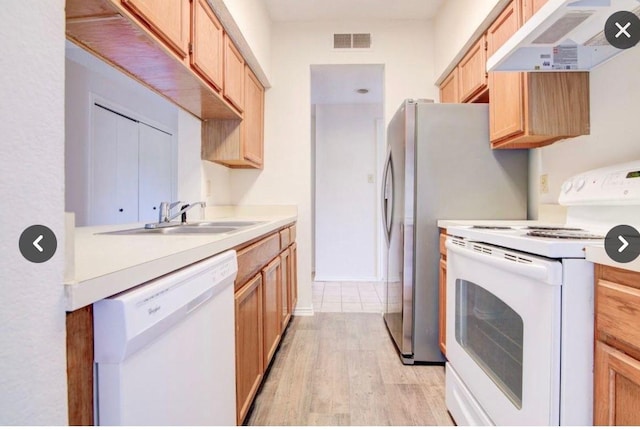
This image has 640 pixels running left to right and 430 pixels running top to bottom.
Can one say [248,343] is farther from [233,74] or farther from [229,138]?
[233,74]

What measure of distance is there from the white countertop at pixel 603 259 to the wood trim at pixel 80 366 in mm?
1045

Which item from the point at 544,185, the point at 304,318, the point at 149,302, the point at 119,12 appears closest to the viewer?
the point at 149,302

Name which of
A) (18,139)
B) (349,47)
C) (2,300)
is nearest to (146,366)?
(2,300)

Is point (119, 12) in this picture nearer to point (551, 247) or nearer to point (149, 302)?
point (149, 302)

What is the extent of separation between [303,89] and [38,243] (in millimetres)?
2706

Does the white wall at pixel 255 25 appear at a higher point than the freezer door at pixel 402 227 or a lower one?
higher

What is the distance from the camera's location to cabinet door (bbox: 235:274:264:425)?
1.18 m

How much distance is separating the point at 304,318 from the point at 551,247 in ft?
7.30

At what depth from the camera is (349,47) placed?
9.21 ft

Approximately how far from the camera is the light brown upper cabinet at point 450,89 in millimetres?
2383

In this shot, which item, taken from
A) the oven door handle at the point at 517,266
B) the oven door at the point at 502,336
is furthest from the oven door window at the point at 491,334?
the oven door handle at the point at 517,266

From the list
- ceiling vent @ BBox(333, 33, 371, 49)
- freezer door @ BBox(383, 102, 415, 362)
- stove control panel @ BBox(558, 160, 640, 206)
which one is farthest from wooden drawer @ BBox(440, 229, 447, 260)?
ceiling vent @ BBox(333, 33, 371, 49)

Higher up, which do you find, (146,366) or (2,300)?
(2,300)

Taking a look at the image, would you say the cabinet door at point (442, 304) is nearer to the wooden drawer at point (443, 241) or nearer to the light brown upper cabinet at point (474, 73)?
the wooden drawer at point (443, 241)
